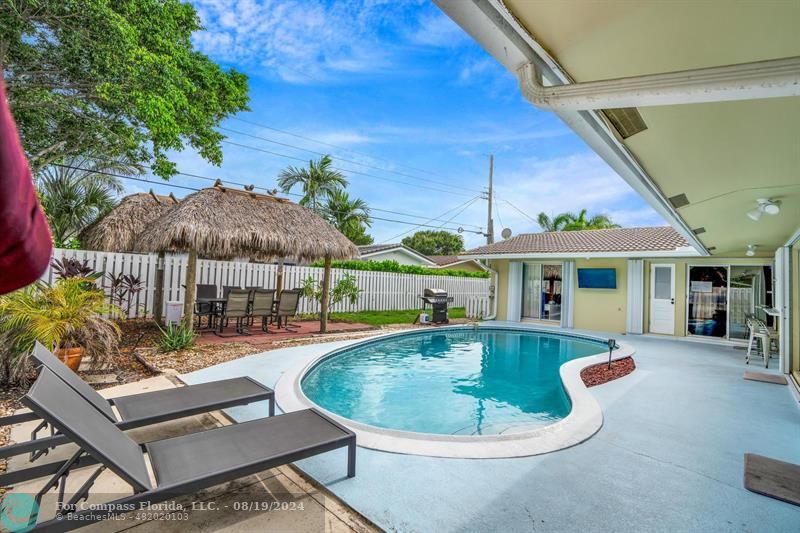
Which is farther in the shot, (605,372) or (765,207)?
(605,372)

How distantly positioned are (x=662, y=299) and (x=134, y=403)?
14244mm

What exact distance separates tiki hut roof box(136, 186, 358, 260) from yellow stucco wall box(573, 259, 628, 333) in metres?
8.49

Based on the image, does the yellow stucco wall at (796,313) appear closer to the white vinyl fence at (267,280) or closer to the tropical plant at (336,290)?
the white vinyl fence at (267,280)

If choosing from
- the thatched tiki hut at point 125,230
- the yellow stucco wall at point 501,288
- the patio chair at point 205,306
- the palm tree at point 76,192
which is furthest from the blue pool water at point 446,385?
the palm tree at point 76,192

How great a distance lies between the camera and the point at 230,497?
3129 millimetres

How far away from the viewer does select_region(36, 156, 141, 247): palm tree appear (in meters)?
16.1

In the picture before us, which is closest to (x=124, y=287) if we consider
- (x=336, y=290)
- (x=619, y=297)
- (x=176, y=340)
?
(x=176, y=340)

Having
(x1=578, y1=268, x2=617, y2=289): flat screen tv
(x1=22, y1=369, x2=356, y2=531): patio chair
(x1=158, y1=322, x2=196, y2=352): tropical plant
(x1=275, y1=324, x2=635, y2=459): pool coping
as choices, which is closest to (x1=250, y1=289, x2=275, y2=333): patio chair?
(x1=158, y1=322, x2=196, y2=352): tropical plant

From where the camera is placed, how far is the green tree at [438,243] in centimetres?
5041

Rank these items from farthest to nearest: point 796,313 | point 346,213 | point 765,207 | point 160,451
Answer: point 346,213
point 796,313
point 765,207
point 160,451

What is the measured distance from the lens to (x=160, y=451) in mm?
3031

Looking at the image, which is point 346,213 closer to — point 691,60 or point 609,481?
point 609,481

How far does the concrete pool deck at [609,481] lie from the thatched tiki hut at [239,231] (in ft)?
17.4

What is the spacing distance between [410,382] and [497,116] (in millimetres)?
19414
